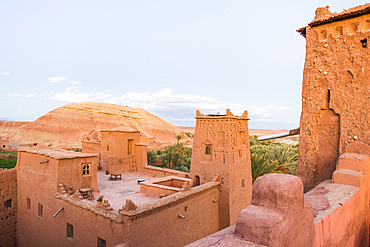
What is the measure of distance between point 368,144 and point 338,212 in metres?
3.00

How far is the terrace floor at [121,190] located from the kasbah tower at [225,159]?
359 cm

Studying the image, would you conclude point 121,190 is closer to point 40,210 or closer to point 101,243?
point 40,210

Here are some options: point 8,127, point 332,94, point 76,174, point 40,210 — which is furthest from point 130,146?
point 8,127

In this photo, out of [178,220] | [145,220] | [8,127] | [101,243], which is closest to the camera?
[145,220]

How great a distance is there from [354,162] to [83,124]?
228 feet

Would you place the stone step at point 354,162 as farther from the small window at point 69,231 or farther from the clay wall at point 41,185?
the clay wall at point 41,185

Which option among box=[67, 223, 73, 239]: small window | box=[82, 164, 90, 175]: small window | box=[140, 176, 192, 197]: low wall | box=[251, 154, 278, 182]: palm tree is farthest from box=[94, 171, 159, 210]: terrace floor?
box=[251, 154, 278, 182]: palm tree

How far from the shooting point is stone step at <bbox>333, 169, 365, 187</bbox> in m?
5.12

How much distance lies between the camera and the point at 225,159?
13680 millimetres

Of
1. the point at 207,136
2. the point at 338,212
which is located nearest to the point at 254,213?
the point at 338,212

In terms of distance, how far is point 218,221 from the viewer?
45.2 ft

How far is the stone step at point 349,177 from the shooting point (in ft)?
16.8

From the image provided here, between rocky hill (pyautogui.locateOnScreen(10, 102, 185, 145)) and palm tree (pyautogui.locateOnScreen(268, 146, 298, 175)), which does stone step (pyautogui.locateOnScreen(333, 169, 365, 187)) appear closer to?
palm tree (pyautogui.locateOnScreen(268, 146, 298, 175))

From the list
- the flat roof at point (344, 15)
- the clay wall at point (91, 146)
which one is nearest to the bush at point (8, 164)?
the clay wall at point (91, 146)
